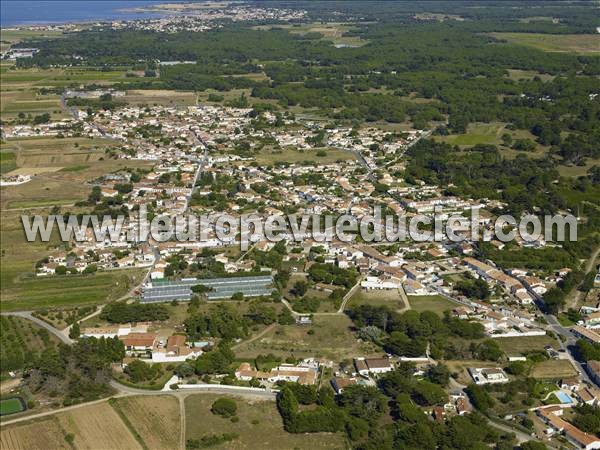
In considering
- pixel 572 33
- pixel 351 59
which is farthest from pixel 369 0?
pixel 351 59

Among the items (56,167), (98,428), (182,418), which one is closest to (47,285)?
(98,428)

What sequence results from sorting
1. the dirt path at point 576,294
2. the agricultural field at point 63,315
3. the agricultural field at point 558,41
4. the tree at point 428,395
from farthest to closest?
the agricultural field at point 558,41 → the dirt path at point 576,294 → the agricultural field at point 63,315 → the tree at point 428,395

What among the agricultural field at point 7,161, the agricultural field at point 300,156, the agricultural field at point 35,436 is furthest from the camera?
the agricultural field at point 300,156

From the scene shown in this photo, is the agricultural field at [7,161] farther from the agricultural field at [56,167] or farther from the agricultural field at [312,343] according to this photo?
the agricultural field at [312,343]

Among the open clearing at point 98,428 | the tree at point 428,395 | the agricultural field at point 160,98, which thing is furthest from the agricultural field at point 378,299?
the agricultural field at point 160,98

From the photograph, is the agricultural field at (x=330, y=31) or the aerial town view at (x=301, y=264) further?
the agricultural field at (x=330, y=31)

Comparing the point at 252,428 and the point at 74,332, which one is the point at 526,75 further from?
the point at 252,428

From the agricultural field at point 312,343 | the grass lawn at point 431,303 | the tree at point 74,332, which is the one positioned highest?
the tree at point 74,332
